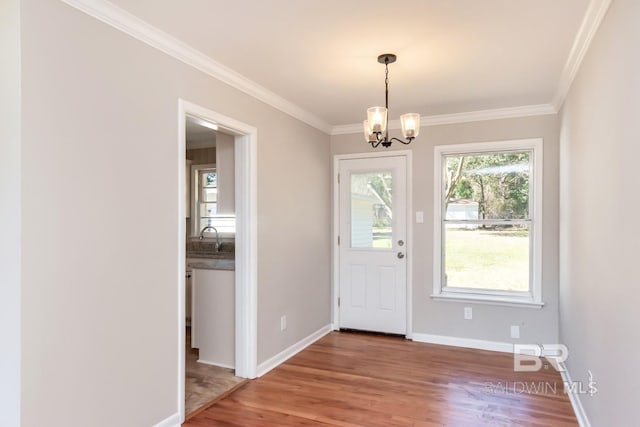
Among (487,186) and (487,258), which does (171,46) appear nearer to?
(487,186)

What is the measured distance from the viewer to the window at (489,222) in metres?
3.98

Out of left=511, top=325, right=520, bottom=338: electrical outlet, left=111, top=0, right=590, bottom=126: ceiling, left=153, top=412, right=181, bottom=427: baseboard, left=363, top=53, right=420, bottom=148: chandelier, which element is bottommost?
left=153, top=412, right=181, bottom=427: baseboard

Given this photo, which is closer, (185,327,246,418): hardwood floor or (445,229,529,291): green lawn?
(185,327,246,418): hardwood floor

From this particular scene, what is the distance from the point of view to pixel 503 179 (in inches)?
162

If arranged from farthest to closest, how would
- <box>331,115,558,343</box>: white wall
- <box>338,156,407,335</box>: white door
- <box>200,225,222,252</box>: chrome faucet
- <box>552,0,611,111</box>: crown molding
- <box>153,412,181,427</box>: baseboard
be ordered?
<box>200,225,222,252</box>: chrome faucet, <box>338,156,407,335</box>: white door, <box>331,115,558,343</box>: white wall, <box>153,412,181,427</box>: baseboard, <box>552,0,611,111</box>: crown molding

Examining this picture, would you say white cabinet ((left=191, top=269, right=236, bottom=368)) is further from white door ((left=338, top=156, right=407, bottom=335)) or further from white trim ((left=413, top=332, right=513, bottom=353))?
white trim ((left=413, top=332, right=513, bottom=353))

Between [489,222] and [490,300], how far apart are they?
786 millimetres

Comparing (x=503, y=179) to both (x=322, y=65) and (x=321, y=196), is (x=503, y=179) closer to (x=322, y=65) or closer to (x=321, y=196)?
(x=321, y=196)

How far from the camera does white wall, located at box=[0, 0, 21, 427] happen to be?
68.4 inches

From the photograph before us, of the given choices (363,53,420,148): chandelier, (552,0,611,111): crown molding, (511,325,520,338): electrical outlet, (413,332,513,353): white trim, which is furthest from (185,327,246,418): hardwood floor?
(552,0,611,111): crown molding

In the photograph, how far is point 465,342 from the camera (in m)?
4.19

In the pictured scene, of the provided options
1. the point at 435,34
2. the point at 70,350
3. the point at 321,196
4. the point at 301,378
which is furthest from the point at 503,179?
the point at 70,350

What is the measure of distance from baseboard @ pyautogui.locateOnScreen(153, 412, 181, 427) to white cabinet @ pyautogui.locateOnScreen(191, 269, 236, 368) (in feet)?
3.19

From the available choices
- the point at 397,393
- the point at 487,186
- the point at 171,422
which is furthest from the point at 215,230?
the point at 487,186
